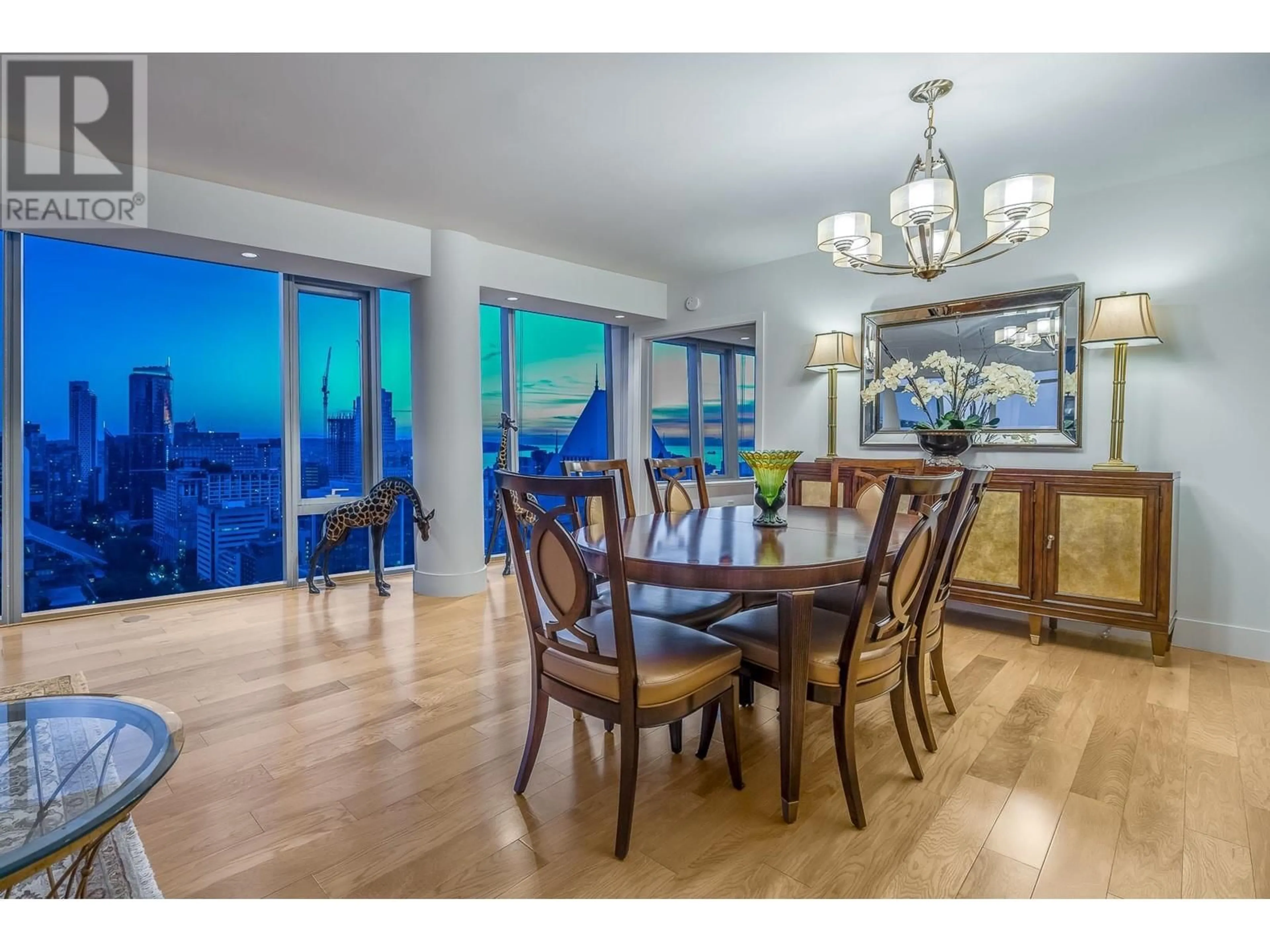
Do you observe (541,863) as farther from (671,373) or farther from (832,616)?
(671,373)

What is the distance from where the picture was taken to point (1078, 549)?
3.12 meters

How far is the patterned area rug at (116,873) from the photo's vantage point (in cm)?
138

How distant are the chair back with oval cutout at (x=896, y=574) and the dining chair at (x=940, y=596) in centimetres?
3

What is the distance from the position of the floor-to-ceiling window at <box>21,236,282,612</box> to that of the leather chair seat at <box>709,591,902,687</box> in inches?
150

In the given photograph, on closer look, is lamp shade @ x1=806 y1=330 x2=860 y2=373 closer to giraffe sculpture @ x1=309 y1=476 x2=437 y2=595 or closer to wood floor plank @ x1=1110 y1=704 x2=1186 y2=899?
wood floor plank @ x1=1110 y1=704 x2=1186 y2=899

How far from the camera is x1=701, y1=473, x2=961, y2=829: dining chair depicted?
5.32 feet

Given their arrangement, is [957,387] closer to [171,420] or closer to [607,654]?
[607,654]

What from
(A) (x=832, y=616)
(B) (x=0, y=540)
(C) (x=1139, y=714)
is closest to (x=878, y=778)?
(A) (x=832, y=616)

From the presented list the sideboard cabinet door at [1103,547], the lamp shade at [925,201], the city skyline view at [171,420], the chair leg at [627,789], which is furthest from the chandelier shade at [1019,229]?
the city skyline view at [171,420]

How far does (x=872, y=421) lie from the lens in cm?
426

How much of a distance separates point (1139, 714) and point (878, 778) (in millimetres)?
1302

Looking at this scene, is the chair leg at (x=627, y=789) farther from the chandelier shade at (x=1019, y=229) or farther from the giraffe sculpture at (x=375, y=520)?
the giraffe sculpture at (x=375, y=520)

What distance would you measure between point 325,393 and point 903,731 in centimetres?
441

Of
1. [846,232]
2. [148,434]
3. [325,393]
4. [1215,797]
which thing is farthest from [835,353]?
[148,434]
